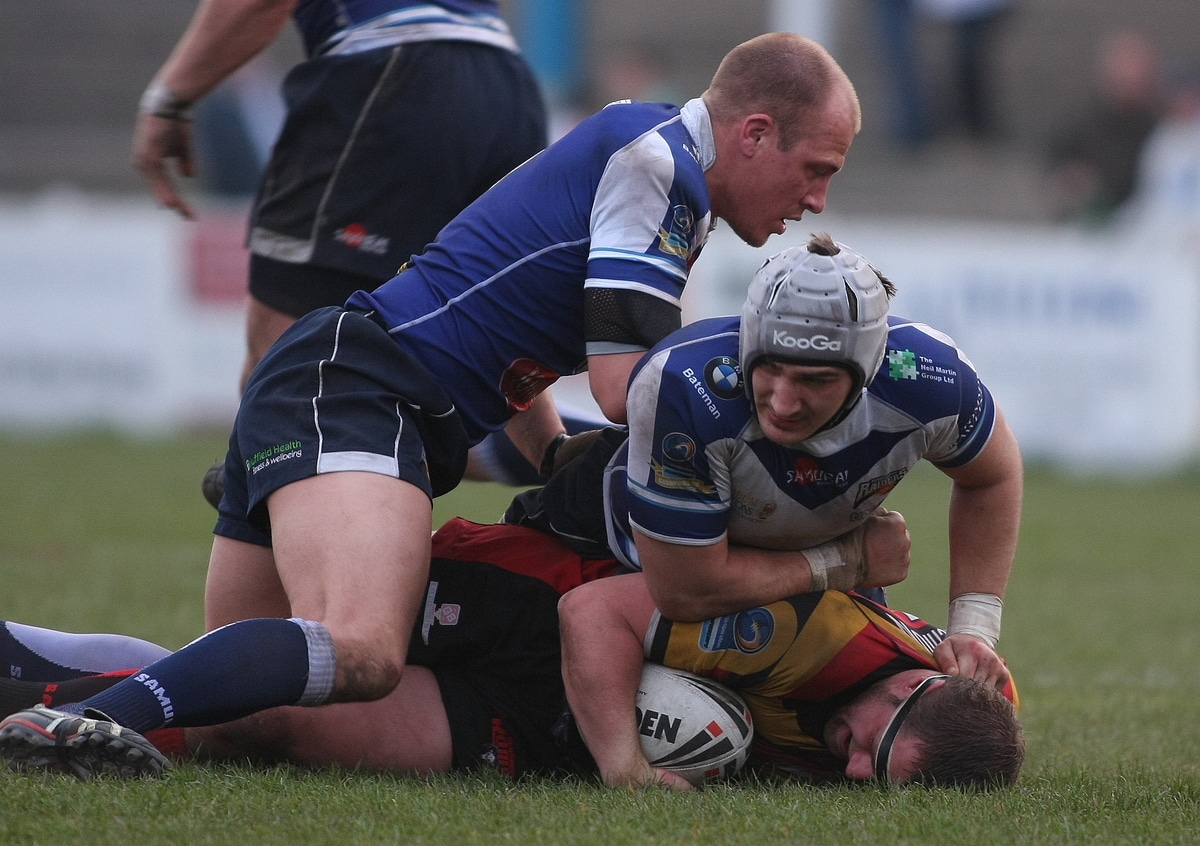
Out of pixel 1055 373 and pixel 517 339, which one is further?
pixel 1055 373

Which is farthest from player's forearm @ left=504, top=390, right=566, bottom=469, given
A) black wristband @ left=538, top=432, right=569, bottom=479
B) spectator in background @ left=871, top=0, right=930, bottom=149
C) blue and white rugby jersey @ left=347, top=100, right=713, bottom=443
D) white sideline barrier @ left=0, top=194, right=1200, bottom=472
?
spectator in background @ left=871, top=0, right=930, bottom=149

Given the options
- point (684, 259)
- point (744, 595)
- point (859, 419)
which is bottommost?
point (744, 595)

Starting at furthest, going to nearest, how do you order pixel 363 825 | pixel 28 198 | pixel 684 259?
pixel 28 198, pixel 684 259, pixel 363 825

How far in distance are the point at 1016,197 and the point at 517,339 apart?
1278 centimetres

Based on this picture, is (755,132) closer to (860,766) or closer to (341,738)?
(860,766)

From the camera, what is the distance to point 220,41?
4.48m

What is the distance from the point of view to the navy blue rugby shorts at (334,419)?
12.5 feet

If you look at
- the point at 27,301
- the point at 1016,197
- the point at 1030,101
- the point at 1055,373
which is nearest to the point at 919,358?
the point at 1055,373

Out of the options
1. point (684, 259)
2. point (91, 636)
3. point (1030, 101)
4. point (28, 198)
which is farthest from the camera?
point (1030, 101)

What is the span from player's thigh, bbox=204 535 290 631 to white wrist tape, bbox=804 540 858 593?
51.7 inches

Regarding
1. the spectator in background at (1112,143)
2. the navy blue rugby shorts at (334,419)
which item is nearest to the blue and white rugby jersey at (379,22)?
the navy blue rugby shorts at (334,419)

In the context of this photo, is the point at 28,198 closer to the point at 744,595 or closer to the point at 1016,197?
the point at 1016,197

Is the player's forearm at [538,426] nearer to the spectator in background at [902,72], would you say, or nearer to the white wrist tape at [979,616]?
the white wrist tape at [979,616]

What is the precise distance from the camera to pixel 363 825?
312cm
